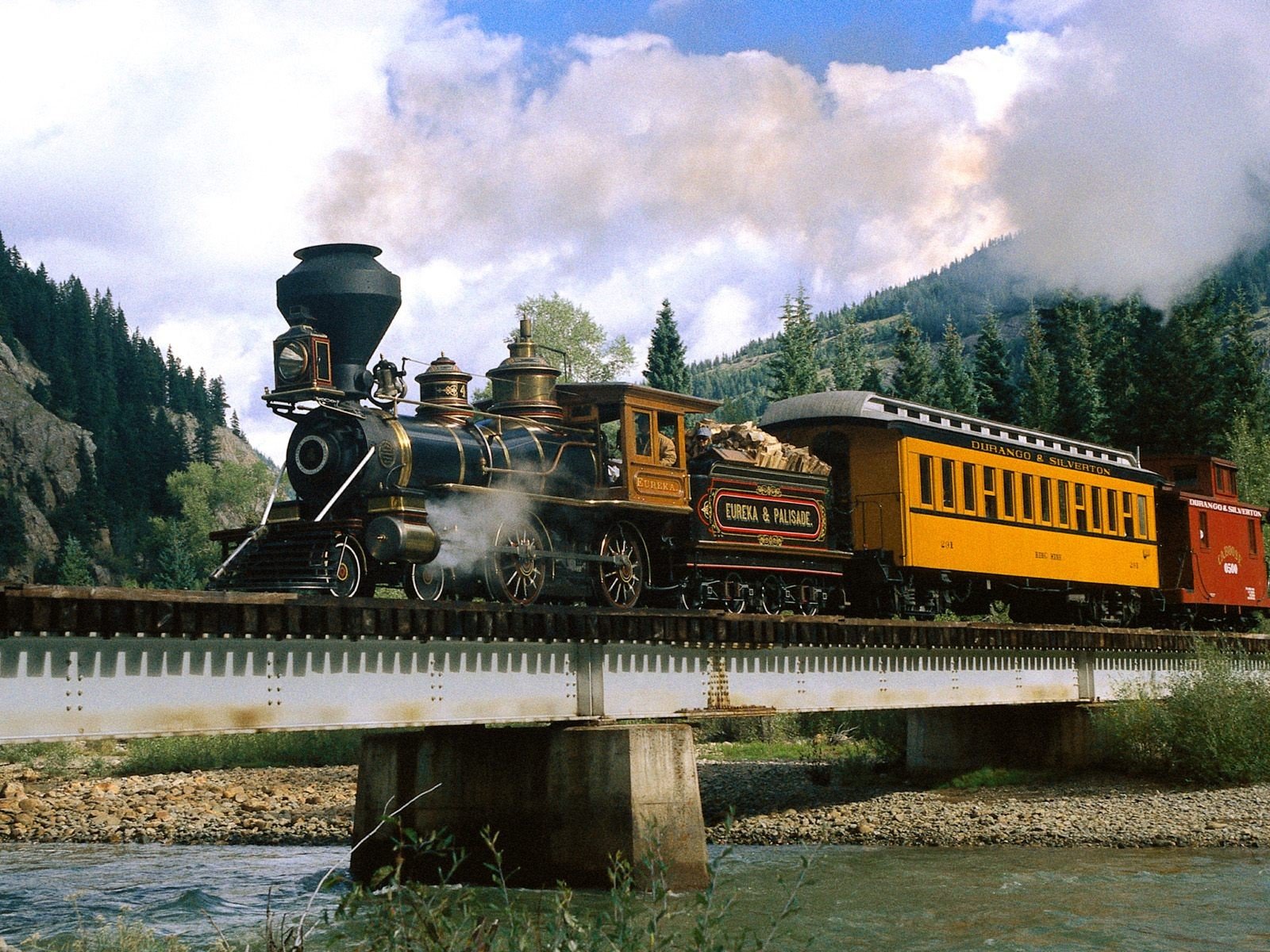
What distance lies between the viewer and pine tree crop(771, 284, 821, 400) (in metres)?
72.9

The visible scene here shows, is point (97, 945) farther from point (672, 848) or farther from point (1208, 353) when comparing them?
point (1208, 353)

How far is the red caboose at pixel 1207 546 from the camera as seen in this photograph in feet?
109

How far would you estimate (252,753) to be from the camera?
40.1 metres

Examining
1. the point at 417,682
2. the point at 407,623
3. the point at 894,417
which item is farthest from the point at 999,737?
the point at 407,623

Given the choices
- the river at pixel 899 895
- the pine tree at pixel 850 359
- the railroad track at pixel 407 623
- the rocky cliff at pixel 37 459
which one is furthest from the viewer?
the rocky cliff at pixel 37 459

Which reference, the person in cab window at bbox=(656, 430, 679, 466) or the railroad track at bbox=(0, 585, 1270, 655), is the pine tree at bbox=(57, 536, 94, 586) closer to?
the person in cab window at bbox=(656, 430, 679, 466)

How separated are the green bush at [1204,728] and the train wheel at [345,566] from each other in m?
16.8

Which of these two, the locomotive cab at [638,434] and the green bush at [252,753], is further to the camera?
the green bush at [252,753]

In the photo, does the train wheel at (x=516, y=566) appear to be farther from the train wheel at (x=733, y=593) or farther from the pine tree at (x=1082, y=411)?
the pine tree at (x=1082, y=411)

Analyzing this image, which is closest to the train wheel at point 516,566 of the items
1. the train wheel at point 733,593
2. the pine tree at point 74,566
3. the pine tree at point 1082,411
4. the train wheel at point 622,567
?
the train wheel at point 622,567

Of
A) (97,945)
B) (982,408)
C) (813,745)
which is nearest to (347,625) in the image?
(97,945)

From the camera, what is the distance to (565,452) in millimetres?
19953

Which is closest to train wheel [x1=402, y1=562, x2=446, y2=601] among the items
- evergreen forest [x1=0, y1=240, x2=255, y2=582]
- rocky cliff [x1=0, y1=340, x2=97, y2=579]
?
evergreen forest [x1=0, y1=240, x2=255, y2=582]

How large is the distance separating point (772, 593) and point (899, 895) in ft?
18.7
